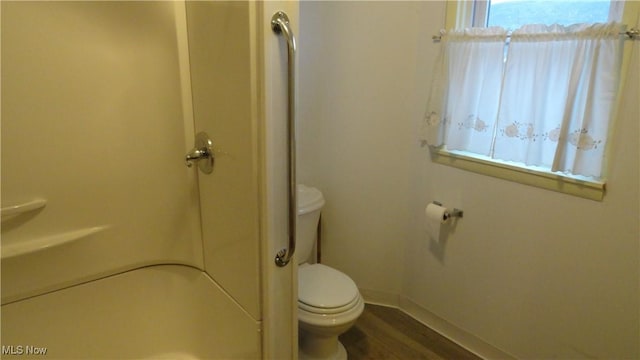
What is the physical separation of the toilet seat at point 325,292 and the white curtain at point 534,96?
0.83m

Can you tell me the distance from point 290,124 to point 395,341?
1464 mm

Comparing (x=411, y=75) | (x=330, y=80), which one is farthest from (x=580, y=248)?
(x=330, y=80)

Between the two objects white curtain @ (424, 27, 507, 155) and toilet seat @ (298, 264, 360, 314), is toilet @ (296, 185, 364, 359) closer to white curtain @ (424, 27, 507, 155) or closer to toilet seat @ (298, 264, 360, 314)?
toilet seat @ (298, 264, 360, 314)

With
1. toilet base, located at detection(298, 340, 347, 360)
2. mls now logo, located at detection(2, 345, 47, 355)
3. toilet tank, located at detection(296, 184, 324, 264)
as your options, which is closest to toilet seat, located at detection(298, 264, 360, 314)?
toilet tank, located at detection(296, 184, 324, 264)

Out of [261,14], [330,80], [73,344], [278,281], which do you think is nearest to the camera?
[261,14]

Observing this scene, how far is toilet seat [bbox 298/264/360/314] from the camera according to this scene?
163cm

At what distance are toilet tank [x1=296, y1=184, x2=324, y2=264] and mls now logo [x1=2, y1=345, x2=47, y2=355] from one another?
1045 millimetres

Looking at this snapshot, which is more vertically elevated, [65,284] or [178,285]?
[65,284]

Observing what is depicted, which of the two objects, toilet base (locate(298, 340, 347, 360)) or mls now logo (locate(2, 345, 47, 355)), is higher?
mls now logo (locate(2, 345, 47, 355))

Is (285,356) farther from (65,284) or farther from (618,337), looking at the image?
(618,337)

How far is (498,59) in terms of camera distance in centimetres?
157

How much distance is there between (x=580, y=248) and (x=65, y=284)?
1.96 metres

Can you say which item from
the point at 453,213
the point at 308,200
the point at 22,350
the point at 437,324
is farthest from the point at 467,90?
the point at 22,350

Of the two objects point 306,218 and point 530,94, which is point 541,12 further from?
point 306,218
